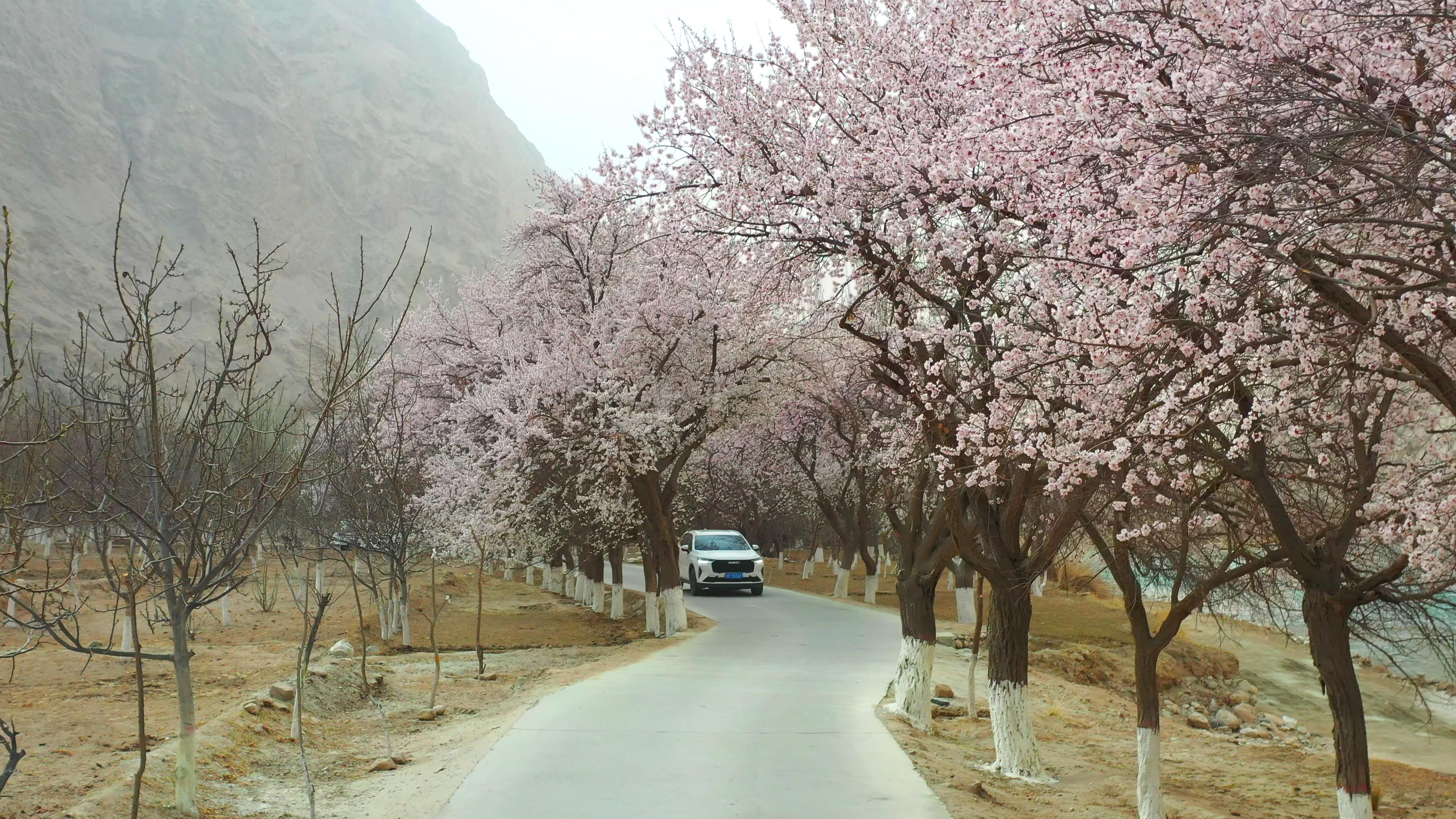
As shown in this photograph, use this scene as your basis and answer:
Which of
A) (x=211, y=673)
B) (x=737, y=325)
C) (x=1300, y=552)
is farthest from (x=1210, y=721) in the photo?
(x=211, y=673)

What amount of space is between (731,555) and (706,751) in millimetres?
21877

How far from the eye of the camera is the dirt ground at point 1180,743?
10.6 m

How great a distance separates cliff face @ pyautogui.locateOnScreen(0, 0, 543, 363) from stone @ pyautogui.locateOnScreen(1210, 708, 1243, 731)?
66739 mm

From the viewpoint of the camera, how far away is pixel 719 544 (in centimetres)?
3303

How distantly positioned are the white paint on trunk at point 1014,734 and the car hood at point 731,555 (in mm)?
20766

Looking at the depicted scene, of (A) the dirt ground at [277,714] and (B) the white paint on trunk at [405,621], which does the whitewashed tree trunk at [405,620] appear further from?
(A) the dirt ground at [277,714]

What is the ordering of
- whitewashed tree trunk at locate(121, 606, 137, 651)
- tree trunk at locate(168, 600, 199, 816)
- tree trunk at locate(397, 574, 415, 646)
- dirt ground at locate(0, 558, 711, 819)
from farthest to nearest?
tree trunk at locate(397, 574, 415, 646)
whitewashed tree trunk at locate(121, 606, 137, 651)
dirt ground at locate(0, 558, 711, 819)
tree trunk at locate(168, 600, 199, 816)

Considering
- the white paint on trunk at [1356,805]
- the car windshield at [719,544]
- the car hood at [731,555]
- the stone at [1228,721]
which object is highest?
the car windshield at [719,544]

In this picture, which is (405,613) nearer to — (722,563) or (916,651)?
(722,563)

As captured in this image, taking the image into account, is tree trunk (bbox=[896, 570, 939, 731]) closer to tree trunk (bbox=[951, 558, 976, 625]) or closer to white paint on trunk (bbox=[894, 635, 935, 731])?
white paint on trunk (bbox=[894, 635, 935, 731])

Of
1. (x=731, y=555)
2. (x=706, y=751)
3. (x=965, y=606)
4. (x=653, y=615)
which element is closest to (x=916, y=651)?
(x=706, y=751)

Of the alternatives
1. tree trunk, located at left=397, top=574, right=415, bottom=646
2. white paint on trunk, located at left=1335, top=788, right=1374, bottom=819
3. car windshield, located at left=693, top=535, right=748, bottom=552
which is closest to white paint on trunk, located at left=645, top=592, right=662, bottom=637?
tree trunk, located at left=397, top=574, right=415, bottom=646

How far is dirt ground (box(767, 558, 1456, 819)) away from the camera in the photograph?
1059 centimetres

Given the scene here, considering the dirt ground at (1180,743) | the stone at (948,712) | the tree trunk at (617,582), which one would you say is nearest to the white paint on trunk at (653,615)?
the tree trunk at (617,582)
